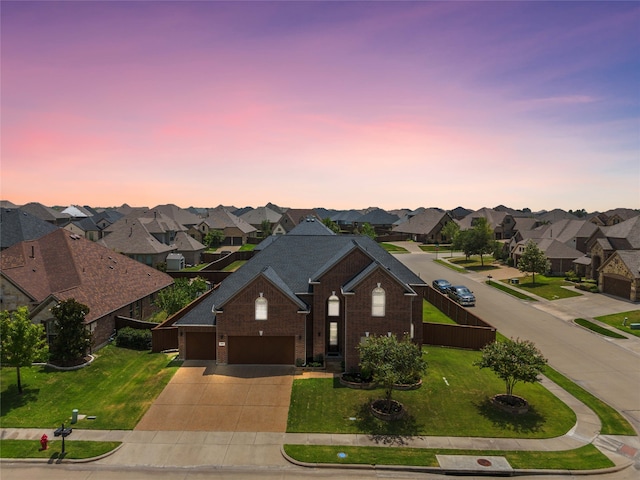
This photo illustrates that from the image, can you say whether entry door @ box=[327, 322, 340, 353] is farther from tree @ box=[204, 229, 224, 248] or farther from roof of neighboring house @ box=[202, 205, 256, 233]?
roof of neighboring house @ box=[202, 205, 256, 233]

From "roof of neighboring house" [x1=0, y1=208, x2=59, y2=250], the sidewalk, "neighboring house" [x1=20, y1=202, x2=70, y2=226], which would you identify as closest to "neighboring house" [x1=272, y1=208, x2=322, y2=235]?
"neighboring house" [x1=20, y1=202, x2=70, y2=226]

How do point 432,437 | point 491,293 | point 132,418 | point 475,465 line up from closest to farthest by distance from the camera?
point 475,465 → point 432,437 → point 132,418 → point 491,293

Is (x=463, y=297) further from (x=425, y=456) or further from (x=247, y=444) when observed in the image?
(x=247, y=444)

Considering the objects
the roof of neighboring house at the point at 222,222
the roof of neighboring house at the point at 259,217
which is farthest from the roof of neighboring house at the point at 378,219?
the roof of neighboring house at the point at 222,222

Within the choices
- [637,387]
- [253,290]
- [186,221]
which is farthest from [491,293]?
[186,221]

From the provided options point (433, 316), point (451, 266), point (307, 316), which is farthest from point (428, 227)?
point (307, 316)

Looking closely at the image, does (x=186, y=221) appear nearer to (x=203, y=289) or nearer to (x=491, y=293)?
(x=203, y=289)
